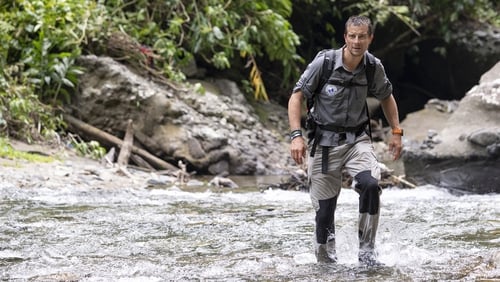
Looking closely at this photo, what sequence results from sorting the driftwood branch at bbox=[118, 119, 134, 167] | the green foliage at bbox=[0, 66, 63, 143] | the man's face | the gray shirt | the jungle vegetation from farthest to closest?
the jungle vegetation, the driftwood branch at bbox=[118, 119, 134, 167], the green foliage at bbox=[0, 66, 63, 143], the gray shirt, the man's face

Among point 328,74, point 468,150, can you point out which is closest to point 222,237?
point 328,74

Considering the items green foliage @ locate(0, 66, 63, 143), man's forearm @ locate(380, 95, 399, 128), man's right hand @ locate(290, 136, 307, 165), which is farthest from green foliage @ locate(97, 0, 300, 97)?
man's right hand @ locate(290, 136, 307, 165)

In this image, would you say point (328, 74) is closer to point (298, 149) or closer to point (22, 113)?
point (298, 149)

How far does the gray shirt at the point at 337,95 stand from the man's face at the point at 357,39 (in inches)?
5.5

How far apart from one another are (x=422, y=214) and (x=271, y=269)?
3.02 metres

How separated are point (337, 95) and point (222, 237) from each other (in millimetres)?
1872

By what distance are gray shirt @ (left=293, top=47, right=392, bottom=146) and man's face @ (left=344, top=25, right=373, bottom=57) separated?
0.14m

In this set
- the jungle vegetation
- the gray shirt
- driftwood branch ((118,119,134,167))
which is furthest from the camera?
the jungle vegetation

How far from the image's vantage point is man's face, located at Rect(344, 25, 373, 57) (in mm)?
4703

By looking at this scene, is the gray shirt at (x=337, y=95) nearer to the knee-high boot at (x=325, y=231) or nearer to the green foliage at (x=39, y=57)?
the knee-high boot at (x=325, y=231)

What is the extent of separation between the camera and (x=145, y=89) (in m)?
12.0

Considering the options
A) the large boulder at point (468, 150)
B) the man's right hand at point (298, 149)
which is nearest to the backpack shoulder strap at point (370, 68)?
the man's right hand at point (298, 149)

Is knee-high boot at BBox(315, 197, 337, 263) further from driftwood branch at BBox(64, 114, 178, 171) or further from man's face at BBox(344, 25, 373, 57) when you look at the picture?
driftwood branch at BBox(64, 114, 178, 171)

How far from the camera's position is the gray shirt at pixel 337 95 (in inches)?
190
